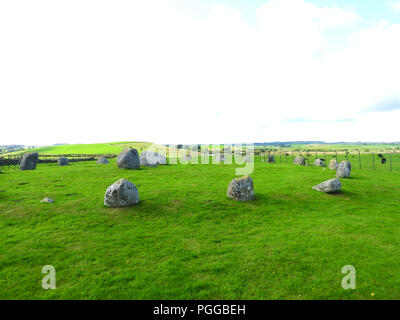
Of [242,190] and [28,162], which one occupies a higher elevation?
[28,162]

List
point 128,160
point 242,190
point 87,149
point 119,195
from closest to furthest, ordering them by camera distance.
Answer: point 119,195 → point 242,190 → point 128,160 → point 87,149

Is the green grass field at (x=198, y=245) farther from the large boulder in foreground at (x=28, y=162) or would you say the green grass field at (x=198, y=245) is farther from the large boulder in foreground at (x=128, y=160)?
the large boulder in foreground at (x=28, y=162)

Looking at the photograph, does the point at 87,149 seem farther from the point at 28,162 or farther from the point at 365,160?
the point at 365,160

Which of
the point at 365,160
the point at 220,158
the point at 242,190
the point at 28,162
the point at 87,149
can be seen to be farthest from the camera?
the point at 87,149

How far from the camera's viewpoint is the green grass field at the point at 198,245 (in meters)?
7.41

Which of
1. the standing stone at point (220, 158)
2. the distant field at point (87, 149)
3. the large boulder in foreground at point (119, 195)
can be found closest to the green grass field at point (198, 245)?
the large boulder in foreground at point (119, 195)

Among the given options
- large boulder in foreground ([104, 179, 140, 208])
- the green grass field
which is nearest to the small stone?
the green grass field

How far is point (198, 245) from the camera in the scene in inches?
416

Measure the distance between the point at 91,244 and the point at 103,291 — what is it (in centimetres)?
378

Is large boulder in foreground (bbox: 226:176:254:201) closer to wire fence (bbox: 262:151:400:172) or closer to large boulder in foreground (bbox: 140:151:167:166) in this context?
large boulder in foreground (bbox: 140:151:167:166)

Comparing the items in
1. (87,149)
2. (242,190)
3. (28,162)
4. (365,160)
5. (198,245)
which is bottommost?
(198,245)

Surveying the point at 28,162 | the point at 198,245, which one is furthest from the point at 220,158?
the point at 198,245
